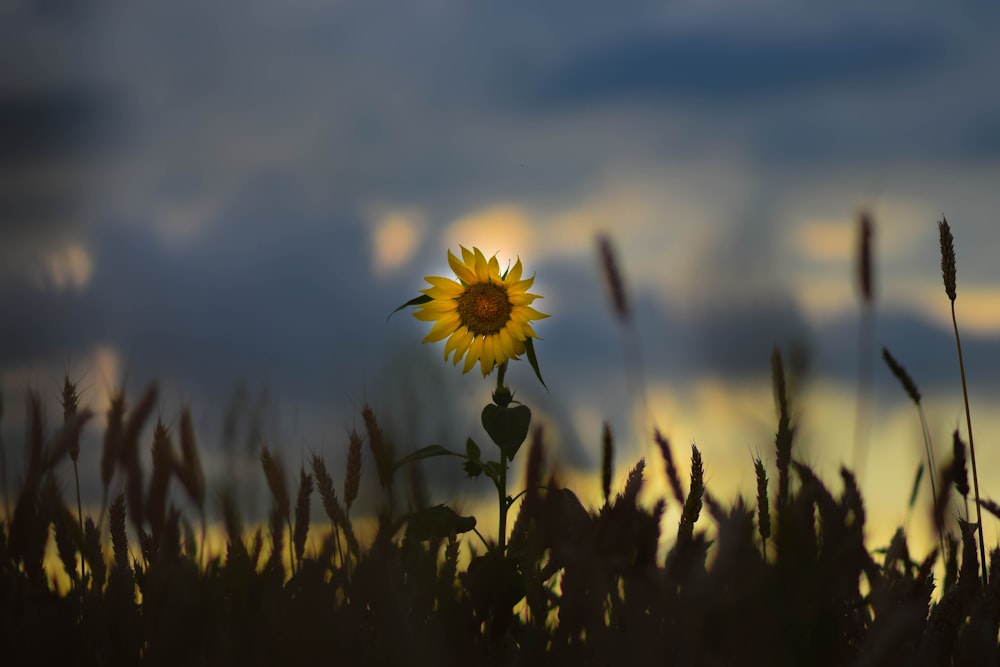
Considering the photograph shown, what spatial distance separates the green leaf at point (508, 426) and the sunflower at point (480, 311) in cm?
26

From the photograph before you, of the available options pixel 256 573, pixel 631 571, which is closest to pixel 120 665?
pixel 256 573

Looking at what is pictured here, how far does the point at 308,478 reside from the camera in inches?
78.7

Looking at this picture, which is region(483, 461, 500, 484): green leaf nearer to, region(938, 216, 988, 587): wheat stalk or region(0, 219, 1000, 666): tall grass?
region(0, 219, 1000, 666): tall grass

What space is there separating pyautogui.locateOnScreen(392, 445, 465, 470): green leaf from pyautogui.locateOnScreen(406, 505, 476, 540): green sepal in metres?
0.11

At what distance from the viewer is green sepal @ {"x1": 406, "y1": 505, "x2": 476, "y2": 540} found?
1768 mm

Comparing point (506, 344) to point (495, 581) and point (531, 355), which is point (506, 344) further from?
point (495, 581)

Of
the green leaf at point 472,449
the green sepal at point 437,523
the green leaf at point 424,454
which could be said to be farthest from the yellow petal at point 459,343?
the green sepal at point 437,523

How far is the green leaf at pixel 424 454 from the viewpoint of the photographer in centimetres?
195

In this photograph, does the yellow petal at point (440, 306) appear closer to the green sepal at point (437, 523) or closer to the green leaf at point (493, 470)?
the green leaf at point (493, 470)

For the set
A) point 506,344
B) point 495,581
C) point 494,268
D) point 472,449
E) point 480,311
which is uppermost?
point 494,268

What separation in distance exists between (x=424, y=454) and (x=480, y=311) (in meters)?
0.60

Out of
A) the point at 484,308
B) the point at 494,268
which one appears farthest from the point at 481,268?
the point at 484,308

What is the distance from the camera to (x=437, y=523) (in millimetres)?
2010

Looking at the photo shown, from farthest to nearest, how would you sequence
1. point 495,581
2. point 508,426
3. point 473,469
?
point 473,469
point 508,426
point 495,581
